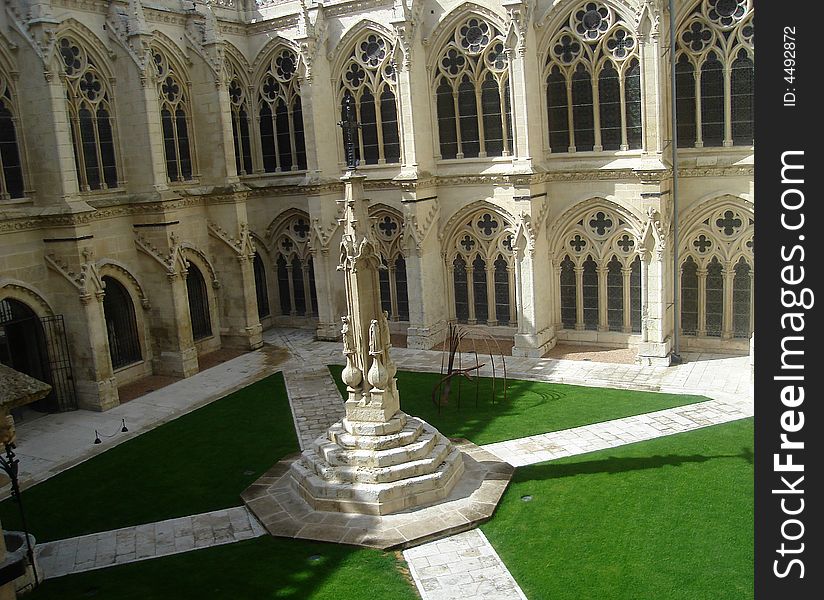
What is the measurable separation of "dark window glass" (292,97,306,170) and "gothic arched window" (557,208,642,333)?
34.5 ft

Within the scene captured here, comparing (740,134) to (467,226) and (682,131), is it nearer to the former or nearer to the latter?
(682,131)

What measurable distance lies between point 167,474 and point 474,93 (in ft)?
50.1

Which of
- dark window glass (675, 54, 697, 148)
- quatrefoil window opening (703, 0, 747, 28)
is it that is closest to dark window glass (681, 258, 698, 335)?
dark window glass (675, 54, 697, 148)

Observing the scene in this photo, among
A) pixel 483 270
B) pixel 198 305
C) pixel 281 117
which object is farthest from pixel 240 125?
pixel 483 270

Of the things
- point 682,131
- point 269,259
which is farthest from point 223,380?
point 682,131

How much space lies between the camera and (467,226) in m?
26.9

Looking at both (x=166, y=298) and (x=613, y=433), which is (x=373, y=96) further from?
(x=613, y=433)

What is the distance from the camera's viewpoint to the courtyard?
13.0m

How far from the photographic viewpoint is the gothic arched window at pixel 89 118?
23734 mm

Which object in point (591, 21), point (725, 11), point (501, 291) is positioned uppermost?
point (591, 21)

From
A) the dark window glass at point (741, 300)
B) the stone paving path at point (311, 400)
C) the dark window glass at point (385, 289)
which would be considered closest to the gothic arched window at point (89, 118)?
the stone paving path at point (311, 400)

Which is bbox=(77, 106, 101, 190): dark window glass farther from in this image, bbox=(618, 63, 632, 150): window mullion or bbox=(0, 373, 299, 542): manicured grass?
bbox=(618, 63, 632, 150): window mullion

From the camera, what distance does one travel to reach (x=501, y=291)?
2709 centimetres
